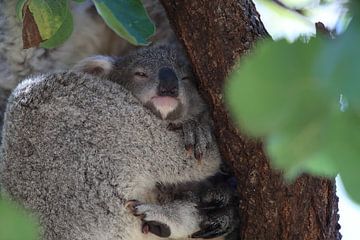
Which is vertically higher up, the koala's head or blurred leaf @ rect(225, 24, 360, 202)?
blurred leaf @ rect(225, 24, 360, 202)

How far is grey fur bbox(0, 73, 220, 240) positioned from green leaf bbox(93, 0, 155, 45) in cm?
64

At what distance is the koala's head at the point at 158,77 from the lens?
212cm

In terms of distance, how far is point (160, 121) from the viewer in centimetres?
212

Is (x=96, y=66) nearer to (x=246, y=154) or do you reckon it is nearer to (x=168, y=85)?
(x=168, y=85)

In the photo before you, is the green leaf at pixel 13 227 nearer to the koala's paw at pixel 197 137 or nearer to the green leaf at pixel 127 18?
the green leaf at pixel 127 18

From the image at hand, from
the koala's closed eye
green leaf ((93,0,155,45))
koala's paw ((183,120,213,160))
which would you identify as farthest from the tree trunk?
green leaf ((93,0,155,45))

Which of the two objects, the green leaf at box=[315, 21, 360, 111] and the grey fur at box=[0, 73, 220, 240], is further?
the grey fur at box=[0, 73, 220, 240]

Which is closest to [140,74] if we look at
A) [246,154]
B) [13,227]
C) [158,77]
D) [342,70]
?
[158,77]

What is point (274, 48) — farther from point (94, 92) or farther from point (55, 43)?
point (94, 92)

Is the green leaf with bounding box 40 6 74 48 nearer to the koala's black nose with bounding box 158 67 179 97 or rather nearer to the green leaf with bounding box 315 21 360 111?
the koala's black nose with bounding box 158 67 179 97

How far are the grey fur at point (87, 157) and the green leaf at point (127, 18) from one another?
0.64m

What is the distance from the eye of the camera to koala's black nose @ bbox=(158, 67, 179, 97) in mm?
2113

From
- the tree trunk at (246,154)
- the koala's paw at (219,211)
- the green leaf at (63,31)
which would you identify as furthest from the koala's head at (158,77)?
the green leaf at (63,31)

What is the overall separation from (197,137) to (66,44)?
1012 millimetres
